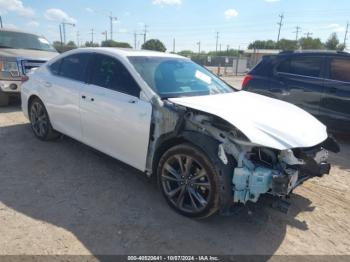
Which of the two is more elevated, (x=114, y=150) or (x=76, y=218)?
(x=114, y=150)

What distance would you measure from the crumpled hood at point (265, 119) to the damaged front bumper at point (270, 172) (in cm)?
16

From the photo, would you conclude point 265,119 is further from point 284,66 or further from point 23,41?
point 23,41

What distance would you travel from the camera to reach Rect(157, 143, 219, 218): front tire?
325 cm

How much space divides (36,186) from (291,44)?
7307cm

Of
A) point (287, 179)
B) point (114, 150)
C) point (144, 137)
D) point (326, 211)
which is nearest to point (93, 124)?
point (114, 150)

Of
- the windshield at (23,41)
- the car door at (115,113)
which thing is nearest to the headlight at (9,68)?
the windshield at (23,41)

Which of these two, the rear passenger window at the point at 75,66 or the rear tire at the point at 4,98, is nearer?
the rear passenger window at the point at 75,66

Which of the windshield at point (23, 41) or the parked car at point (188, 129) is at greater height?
the windshield at point (23, 41)

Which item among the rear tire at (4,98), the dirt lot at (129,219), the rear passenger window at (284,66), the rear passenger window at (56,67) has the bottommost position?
the dirt lot at (129,219)

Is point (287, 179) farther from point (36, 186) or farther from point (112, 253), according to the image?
point (36, 186)

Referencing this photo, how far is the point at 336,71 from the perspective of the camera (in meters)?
6.30

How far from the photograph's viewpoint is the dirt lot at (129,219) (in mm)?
3080

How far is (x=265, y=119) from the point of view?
338 cm

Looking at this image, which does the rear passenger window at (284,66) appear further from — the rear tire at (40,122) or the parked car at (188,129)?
the rear tire at (40,122)
